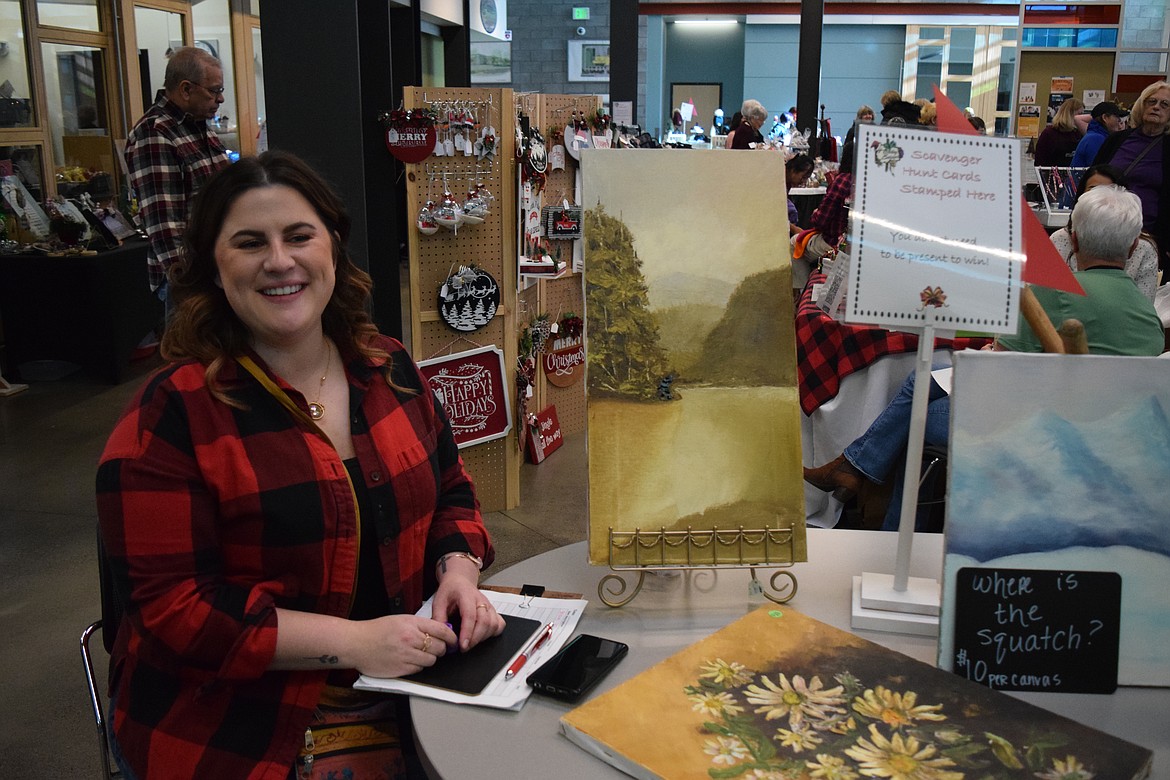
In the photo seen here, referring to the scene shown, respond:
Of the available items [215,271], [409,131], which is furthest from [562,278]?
[215,271]

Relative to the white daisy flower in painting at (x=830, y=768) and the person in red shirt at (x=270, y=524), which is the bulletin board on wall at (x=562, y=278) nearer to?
the person in red shirt at (x=270, y=524)

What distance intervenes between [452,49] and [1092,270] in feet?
38.7

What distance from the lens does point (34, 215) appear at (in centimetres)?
572

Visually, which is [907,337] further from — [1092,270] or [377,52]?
[377,52]

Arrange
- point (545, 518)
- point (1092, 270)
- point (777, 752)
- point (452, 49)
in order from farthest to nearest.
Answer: point (452, 49)
point (545, 518)
point (1092, 270)
point (777, 752)

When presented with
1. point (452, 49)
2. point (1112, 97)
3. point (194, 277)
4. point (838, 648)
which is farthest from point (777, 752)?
point (452, 49)

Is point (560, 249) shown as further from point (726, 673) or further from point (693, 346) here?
point (726, 673)

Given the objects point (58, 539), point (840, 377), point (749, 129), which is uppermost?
point (749, 129)

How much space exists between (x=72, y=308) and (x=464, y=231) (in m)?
3.13

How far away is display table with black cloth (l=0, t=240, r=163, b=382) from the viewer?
5516 mm

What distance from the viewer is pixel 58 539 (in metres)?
3.70

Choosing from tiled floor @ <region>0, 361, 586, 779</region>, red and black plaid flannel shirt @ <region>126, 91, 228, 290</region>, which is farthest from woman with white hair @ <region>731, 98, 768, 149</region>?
red and black plaid flannel shirt @ <region>126, 91, 228, 290</region>

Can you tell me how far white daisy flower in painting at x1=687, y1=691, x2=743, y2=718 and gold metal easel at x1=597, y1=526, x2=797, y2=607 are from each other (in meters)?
0.28

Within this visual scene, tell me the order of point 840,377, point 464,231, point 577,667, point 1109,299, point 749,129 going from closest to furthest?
point 577,667
point 1109,299
point 840,377
point 464,231
point 749,129
